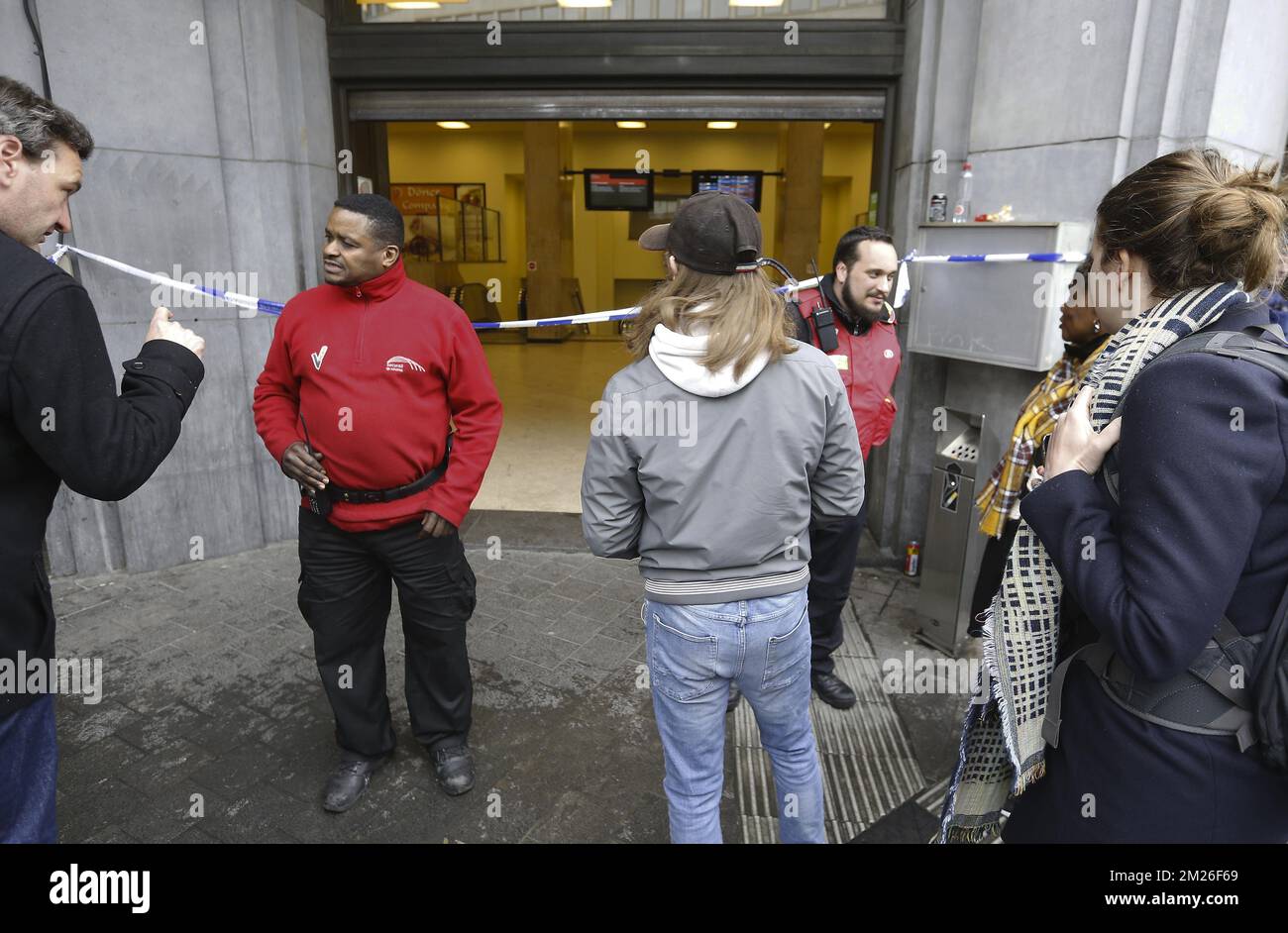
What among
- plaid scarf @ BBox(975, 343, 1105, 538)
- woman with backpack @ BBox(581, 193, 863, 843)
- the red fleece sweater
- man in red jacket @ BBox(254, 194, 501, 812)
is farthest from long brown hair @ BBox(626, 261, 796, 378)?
plaid scarf @ BBox(975, 343, 1105, 538)

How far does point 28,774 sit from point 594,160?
18.5m

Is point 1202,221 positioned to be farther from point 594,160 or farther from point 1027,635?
point 594,160

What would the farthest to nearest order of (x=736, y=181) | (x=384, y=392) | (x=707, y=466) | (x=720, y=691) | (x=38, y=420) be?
1. (x=736, y=181)
2. (x=384, y=392)
3. (x=720, y=691)
4. (x=707, y=466)
5. (x=38, y=420)

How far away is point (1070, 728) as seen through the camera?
5.61 feet

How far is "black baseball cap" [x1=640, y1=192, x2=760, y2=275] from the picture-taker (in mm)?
2021

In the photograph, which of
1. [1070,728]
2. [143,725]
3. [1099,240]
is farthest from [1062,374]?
[143,725]

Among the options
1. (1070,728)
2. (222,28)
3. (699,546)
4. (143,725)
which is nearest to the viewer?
(1070,728)

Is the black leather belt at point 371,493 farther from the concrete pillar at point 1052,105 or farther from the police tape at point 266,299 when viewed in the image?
the concrete pillar at point 1052,105

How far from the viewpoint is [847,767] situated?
3338 millimetres

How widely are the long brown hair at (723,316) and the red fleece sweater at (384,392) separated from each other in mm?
932

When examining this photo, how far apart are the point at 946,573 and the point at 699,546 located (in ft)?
8.49

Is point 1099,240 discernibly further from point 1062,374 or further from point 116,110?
point 116,110

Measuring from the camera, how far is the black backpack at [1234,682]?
1425mm

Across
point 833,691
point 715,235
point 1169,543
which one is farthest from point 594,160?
point 1169,543
